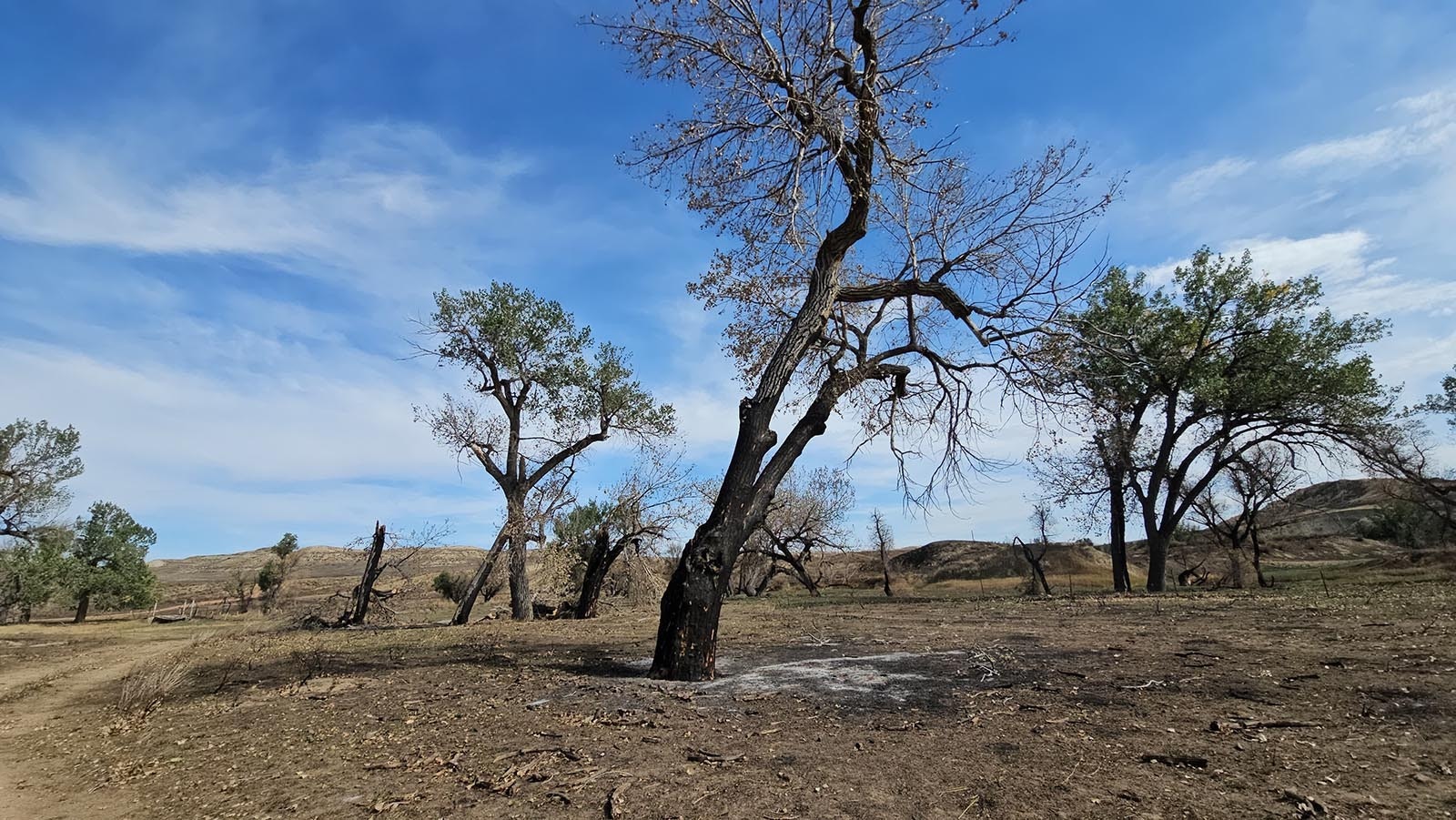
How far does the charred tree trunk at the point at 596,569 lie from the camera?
1825 cm

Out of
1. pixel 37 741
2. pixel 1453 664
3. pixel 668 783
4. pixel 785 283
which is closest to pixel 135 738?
pixel 37 741

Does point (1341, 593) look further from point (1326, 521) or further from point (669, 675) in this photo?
point (1326, 521)

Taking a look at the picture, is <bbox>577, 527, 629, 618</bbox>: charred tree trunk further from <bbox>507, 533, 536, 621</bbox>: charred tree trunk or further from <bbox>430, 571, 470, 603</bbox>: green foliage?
<bbox>430, 571, 470, 603</bbox>: green foliage

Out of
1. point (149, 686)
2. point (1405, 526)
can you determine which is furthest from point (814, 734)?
point (1405, 526)

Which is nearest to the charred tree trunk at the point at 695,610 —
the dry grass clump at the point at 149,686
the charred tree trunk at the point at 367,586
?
the dry grass clump at the point at 149,686

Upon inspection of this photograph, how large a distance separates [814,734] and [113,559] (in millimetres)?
36803

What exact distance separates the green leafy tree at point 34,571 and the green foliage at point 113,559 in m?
0.66

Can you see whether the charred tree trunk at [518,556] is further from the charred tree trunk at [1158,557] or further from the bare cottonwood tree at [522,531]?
the charred tree trunk at [1158,557]

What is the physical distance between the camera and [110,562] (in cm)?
2980

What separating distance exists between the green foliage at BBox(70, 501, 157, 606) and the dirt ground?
24.9 meters

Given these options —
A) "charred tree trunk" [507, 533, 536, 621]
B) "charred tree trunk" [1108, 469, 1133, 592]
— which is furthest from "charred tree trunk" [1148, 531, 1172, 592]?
"charred tree trunk" [507, 533, 536, 621]

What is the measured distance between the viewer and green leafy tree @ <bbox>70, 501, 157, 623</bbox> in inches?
1120

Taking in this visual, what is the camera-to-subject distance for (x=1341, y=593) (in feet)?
48.8

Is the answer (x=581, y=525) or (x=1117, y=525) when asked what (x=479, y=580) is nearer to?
(x=581, y=525)
